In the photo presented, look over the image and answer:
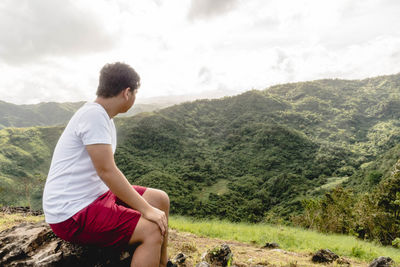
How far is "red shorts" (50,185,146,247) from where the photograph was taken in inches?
68.8

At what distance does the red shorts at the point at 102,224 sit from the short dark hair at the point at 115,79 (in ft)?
2.57

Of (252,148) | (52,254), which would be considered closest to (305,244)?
(52,254)

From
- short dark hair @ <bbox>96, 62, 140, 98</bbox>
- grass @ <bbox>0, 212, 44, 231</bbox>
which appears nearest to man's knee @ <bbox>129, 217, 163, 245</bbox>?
short dark hair @ <bbox>96, 62, 140, 98</bbox>

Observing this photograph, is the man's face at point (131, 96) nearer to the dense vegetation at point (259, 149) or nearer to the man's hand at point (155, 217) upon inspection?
the man's hand at point (155, 217)

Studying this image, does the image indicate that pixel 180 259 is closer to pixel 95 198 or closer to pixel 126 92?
pixel 95 198

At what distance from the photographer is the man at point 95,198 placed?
1.71 metres

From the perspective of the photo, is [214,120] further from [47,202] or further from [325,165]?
[47,202]

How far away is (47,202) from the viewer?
5.98 feet

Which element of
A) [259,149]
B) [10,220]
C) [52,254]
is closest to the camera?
[52,254]

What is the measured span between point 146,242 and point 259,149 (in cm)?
9635

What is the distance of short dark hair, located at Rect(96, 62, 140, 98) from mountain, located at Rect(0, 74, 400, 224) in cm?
3880

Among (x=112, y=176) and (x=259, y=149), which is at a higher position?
(x=112, y=176)

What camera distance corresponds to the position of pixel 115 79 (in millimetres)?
1882

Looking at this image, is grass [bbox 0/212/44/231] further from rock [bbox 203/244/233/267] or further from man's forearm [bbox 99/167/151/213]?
man's forearm [bbox 99/167/151/213]
